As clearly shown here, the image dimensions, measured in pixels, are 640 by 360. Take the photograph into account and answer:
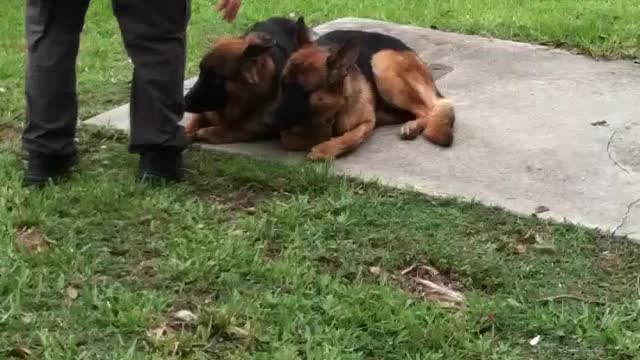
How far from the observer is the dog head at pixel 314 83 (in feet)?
16.6

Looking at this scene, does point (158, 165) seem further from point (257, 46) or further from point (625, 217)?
point (625, 217)

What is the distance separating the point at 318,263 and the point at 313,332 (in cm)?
57

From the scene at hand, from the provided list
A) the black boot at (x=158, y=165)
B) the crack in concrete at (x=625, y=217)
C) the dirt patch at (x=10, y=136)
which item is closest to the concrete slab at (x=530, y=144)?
the crack in concrete at (x=625, y=217)

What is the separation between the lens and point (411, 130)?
5.45 meters

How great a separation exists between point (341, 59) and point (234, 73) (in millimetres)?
523

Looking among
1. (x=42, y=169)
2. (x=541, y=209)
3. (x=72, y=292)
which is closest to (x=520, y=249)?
(x=541, y=209)

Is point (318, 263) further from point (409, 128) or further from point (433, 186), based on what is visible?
point (409, 128)

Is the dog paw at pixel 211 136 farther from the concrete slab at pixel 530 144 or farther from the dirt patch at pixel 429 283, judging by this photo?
the dirt patch at pixel 429 283

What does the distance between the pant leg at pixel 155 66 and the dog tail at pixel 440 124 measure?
1.29 m

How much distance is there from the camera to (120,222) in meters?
4.36

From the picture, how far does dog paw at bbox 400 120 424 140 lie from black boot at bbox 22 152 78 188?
1673 millimetres

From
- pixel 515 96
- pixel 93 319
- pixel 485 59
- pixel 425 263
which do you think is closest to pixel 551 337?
pixel 425 263

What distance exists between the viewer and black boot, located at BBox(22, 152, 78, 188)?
4691mm

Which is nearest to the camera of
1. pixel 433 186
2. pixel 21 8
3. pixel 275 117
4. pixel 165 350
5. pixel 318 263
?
pixel 165 350
